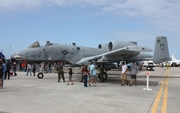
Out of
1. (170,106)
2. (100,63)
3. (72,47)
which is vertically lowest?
(170,106)

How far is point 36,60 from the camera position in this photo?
16.9 meters

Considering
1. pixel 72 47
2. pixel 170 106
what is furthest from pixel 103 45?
pixel 170 106

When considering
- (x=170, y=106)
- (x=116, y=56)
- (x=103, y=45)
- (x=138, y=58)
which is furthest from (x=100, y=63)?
(x=170, y=106)

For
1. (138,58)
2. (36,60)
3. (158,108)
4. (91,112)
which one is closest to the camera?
(91,112)

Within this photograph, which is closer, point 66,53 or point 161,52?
point 161,52

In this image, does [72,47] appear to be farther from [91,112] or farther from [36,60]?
[91,112]

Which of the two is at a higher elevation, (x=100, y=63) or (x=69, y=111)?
(x=100, y=63)

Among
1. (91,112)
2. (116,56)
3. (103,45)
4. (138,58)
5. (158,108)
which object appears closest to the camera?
(91,112)

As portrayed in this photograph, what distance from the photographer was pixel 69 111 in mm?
5617

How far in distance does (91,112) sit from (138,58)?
11230 mm

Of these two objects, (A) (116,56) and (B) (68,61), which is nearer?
(A) (116,56)

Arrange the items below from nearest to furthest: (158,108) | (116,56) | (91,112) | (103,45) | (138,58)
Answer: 1. (91,112)
2. (158,108)
3. (116,56)
4. (138,58)
5. (103,45)

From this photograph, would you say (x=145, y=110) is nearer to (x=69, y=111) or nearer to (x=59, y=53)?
(x=69, y=111)

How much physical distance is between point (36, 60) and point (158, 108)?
512 inches
